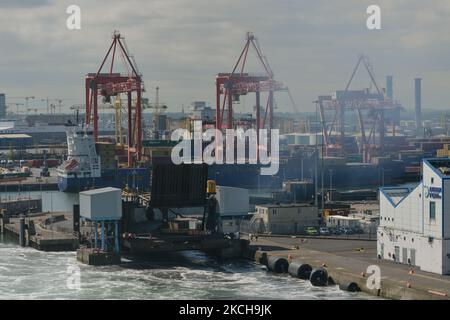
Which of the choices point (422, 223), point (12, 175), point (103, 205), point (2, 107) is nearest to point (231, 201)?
point (103, 205)

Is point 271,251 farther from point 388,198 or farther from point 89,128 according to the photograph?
point 89,128

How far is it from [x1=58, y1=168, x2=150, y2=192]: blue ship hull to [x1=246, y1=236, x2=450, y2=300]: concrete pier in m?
30.7

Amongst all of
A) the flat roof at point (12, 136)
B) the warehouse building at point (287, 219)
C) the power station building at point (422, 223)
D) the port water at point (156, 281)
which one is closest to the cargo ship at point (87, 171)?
the warehouse building at point (287, 219)

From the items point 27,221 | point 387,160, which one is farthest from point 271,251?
point 387,160

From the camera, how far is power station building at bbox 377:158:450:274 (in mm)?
26812

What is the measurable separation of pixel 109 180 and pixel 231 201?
33959mm

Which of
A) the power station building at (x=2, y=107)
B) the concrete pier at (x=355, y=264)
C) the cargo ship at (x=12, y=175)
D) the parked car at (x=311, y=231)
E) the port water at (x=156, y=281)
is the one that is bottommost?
the port water at (x=156, y=281)

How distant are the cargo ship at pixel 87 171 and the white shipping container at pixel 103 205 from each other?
32471 mm

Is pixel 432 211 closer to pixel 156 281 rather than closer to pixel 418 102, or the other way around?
pixel 156 281

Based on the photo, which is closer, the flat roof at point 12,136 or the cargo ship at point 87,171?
the cargo ship at point 87,171

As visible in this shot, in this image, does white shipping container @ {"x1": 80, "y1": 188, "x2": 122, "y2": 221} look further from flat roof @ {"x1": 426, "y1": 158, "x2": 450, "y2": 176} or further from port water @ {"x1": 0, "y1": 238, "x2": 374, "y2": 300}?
flat roof @ {"x1": 426, "y1": 158, "x2": 450, "y2": 176}

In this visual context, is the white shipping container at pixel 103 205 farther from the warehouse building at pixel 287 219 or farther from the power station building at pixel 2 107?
the power station building at pixel 2 107

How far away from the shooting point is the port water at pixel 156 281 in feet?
88.0

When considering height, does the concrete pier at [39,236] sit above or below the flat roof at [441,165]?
below
